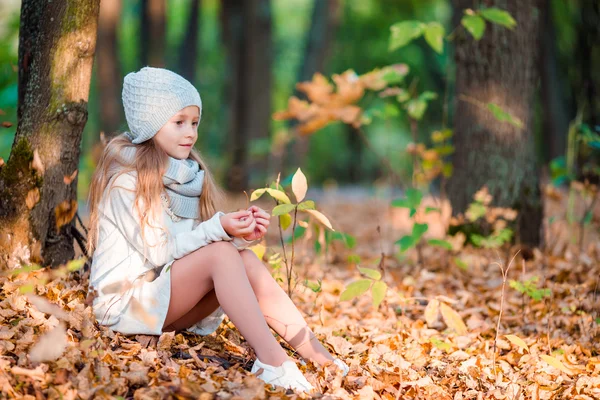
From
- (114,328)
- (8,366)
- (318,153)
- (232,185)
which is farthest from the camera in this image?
(318,153)

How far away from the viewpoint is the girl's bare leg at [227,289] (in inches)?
95.6

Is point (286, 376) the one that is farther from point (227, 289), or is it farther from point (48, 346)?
point (48, 346)

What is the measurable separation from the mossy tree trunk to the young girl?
29 cm

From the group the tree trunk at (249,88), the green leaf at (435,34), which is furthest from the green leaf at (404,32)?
the tree trunk at (249,88)

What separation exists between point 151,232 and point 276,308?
61 cm

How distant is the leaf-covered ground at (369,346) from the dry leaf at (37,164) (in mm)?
466

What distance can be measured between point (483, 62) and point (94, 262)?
124 inches

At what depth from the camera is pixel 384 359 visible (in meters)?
2.81

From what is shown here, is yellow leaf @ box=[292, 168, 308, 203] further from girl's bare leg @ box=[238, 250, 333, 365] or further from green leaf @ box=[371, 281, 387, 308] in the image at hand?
green leaf @ box=[371, 281, 387, 308]

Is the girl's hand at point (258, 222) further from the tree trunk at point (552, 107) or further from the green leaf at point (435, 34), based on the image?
the tree trunk at point (552, 107)

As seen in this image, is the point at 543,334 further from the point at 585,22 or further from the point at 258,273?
the point at 585,22

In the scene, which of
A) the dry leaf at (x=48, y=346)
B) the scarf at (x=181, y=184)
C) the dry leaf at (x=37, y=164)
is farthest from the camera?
the dry leaf at (x=37, y=164)

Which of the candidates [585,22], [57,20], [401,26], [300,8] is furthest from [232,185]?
[300,8]

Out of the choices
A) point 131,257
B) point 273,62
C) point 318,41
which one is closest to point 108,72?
point 273,62
